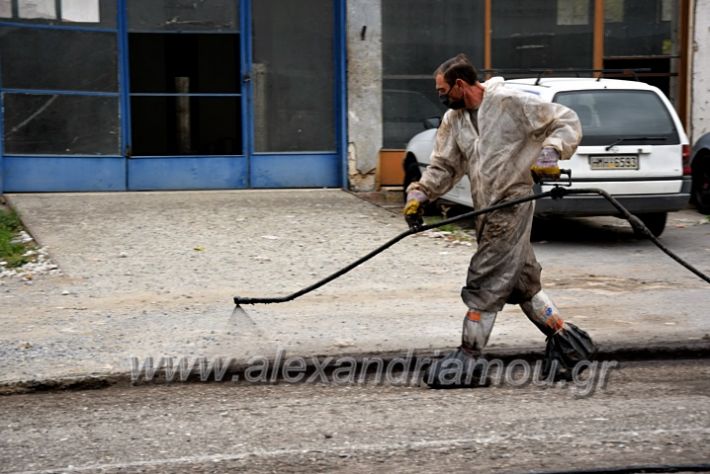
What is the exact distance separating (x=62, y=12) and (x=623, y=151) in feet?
23.8

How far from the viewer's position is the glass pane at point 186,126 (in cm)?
1443

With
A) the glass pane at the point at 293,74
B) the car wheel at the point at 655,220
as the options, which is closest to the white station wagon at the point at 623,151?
the car wheel at the point at 655,220

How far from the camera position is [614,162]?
11039 millimetres

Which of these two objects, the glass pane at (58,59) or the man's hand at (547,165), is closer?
the man's hand at (547,165)

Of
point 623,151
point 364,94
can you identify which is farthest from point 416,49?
point 623,151

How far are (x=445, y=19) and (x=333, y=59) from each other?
1643mm

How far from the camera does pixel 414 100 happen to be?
1520 cm

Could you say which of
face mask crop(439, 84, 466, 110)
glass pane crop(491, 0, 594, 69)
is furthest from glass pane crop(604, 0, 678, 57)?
face mask crop(439, 84, 466, 110)

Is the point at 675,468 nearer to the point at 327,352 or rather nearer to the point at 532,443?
the point at 532,443

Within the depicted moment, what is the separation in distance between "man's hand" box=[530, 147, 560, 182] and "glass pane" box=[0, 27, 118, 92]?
9263mm

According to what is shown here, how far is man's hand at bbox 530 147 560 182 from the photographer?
237 inches

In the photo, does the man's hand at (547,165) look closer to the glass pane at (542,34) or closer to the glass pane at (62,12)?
the glass pane at (62,12)

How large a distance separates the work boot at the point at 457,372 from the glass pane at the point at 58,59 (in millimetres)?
9087

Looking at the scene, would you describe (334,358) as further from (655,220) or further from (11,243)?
(655,220)
